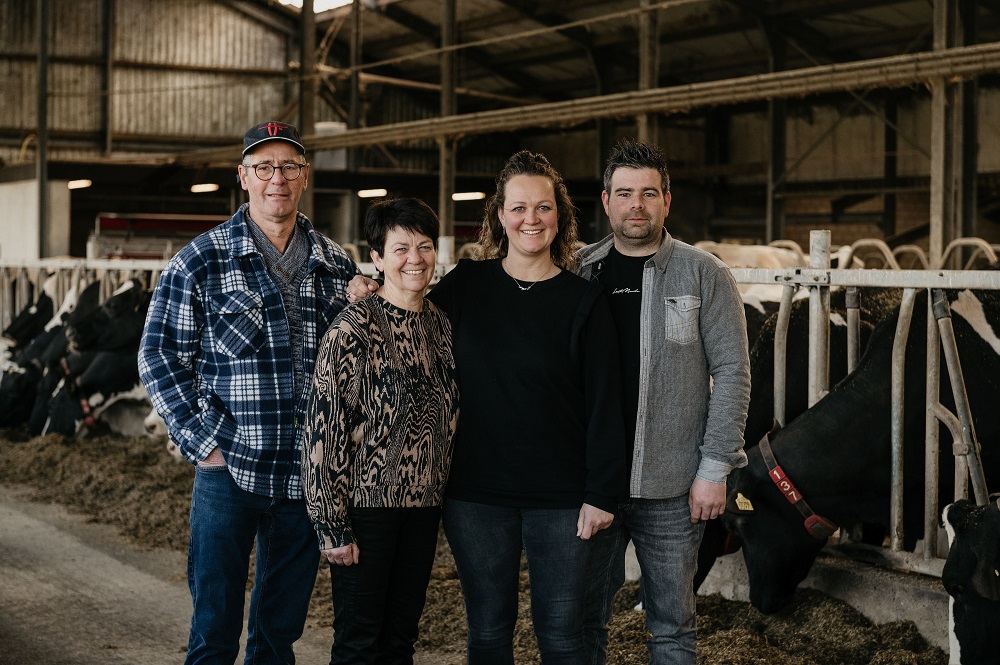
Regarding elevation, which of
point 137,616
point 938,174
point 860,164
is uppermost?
point 860,164

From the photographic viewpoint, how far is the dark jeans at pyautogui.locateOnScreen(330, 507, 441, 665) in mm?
2559

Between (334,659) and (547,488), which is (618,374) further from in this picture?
(334,659)

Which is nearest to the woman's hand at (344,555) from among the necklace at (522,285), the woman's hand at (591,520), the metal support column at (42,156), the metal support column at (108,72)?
the woman's hand at (591,520)

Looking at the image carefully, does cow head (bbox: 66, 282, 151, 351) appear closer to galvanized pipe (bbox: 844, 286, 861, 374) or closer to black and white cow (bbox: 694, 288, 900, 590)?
black and white cow (bbox: 694, 288, 900, 590)

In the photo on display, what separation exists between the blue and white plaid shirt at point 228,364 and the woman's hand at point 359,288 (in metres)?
0.18

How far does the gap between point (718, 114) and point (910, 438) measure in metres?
17.3

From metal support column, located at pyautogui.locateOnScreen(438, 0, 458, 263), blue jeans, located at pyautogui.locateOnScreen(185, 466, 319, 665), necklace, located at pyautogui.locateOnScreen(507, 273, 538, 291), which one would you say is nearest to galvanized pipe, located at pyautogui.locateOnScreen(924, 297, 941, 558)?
necklace, located at pyautogui.locateOnScreen(507, 273, 538, 291)

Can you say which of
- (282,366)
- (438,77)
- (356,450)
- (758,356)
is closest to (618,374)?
(356,450)

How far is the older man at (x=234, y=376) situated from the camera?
8.84 feet

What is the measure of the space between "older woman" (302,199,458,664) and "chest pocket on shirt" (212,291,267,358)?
23 centimetres

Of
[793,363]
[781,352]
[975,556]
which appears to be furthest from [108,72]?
[975,556]

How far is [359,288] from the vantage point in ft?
9.18

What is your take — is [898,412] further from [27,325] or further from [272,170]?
[27,325]

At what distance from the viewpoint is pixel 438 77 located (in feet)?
73.9
